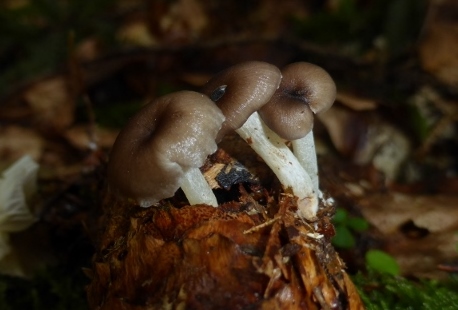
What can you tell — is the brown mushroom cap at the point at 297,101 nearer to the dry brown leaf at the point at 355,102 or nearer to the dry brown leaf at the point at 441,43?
the dry brown leaf at the point at 355,102

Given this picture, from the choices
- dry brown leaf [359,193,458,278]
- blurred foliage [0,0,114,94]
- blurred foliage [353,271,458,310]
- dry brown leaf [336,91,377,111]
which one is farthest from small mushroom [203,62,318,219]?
blurred foliage [0,0,114,94]

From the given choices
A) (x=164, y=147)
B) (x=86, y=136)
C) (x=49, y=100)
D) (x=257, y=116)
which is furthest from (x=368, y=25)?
(x=164, y=147)

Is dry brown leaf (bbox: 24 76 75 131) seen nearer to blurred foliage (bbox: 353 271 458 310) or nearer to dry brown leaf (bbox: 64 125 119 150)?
dry brown leaf (bbox: 64 125 119 150)

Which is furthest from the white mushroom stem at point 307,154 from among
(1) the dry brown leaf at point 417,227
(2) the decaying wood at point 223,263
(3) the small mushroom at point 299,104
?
(1) the dry brown leaf at point 417,227

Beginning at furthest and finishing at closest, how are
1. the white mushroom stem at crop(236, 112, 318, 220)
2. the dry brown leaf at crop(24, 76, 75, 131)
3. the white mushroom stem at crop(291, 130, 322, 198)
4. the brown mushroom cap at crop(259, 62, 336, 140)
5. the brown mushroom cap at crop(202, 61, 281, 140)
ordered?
the dry brown leaf at crop(24, 76, 75, 131) → the white mushroom stem at crop(291, 130, 322, 198) → the white mushroom stem at crop(236, 112, 318, 220) → the brown mushroom cap at crop(259, 62, 336, 140) → the brown mushroom cap at crop(202, 61, 281, 140)

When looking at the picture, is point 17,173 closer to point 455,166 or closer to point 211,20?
point 455,166

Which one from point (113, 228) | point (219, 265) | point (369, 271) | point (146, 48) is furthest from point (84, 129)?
point (219, 265)

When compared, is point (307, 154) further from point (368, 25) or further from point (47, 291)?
point (368, 25)
